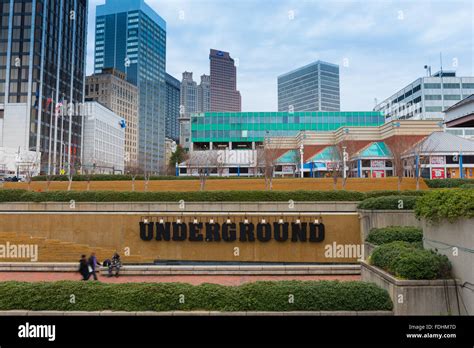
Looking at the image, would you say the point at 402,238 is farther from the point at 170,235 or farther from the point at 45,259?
the point at 45,259

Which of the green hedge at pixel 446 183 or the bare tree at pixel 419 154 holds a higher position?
the bare tree at pixel 419 154

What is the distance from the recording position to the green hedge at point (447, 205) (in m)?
9.62

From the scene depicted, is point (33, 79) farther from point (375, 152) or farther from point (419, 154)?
point (419, 154)

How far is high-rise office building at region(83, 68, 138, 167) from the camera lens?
493 ft

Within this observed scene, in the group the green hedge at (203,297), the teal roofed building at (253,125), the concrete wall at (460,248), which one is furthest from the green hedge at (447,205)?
the teal roofed building at (253,125)

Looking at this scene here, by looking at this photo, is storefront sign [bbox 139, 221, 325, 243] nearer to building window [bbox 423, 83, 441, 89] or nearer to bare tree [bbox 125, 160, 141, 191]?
bare tree [bbox 125, 160, 141, 191]

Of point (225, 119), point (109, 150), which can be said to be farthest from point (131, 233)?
point (109, 150)

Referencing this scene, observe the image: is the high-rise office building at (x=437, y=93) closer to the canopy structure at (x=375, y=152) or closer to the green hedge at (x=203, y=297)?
the canopy structure at (x=375, y=152)

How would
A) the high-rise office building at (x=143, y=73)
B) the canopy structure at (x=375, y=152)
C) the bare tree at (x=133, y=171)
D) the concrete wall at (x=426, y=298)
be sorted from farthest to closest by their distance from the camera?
1. the high-rise office building at (x=143, y=73)
2. the canopy structure at (x=375, y=152)
3. the bare tree at (x=133, y=171)
4. the concrete wall at (x=426, y=298)

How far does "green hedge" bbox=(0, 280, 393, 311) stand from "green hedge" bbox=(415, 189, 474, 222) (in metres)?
2.84

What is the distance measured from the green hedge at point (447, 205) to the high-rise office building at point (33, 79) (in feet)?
258

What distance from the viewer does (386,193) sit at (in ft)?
70.5

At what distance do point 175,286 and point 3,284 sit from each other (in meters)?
5.46
